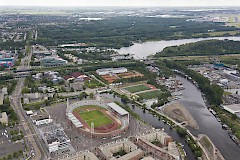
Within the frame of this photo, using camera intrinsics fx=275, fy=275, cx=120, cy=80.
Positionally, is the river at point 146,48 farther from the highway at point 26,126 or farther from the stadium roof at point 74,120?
the stadium roof at point 74,120

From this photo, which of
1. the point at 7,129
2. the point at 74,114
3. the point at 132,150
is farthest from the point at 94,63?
the point at 132,150

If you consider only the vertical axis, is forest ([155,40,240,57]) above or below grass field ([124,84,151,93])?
above

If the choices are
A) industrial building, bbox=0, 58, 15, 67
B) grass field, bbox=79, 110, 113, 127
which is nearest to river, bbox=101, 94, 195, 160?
grass field, bbox=79, 110, 113, 127

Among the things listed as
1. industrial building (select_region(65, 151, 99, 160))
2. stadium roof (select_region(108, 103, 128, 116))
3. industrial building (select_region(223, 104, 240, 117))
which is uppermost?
stadium roof (select_region(108, 103, 128, 116))

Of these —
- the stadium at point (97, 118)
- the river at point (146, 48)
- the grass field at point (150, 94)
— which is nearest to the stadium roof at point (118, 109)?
the stadium at point (97, 118)

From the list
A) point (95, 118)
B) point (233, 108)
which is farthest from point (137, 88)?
point (233, 108)

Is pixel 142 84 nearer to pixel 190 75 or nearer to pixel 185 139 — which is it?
pixel 190 75

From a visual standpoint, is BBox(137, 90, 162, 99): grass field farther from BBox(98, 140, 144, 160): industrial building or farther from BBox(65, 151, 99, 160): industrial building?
BBox(65, 151, 99, 160): industrial building

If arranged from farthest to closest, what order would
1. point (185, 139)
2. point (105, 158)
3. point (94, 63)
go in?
point (94, 63) < point (185, 139) < point (105, 158)
